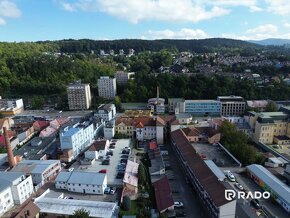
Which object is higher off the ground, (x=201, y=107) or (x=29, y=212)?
(x=201, y=107)

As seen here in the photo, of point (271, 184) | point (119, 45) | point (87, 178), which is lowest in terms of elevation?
point (271, 184)

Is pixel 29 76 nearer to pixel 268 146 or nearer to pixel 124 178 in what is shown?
pixel 124 178

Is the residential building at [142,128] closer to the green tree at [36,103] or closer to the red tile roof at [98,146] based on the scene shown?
the red tile roof at [98,146]

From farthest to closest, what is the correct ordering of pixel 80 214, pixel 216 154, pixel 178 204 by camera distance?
pixel 216 154
pixel 178 204
pixel 80 214

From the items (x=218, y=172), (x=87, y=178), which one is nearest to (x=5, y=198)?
(x=87, y=178)

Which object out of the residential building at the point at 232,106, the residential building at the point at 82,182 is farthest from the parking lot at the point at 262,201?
the residential building at the point at 232,106

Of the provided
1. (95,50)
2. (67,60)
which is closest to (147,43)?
(95,50)

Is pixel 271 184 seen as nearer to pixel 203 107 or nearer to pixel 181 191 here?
pixel 181 191
